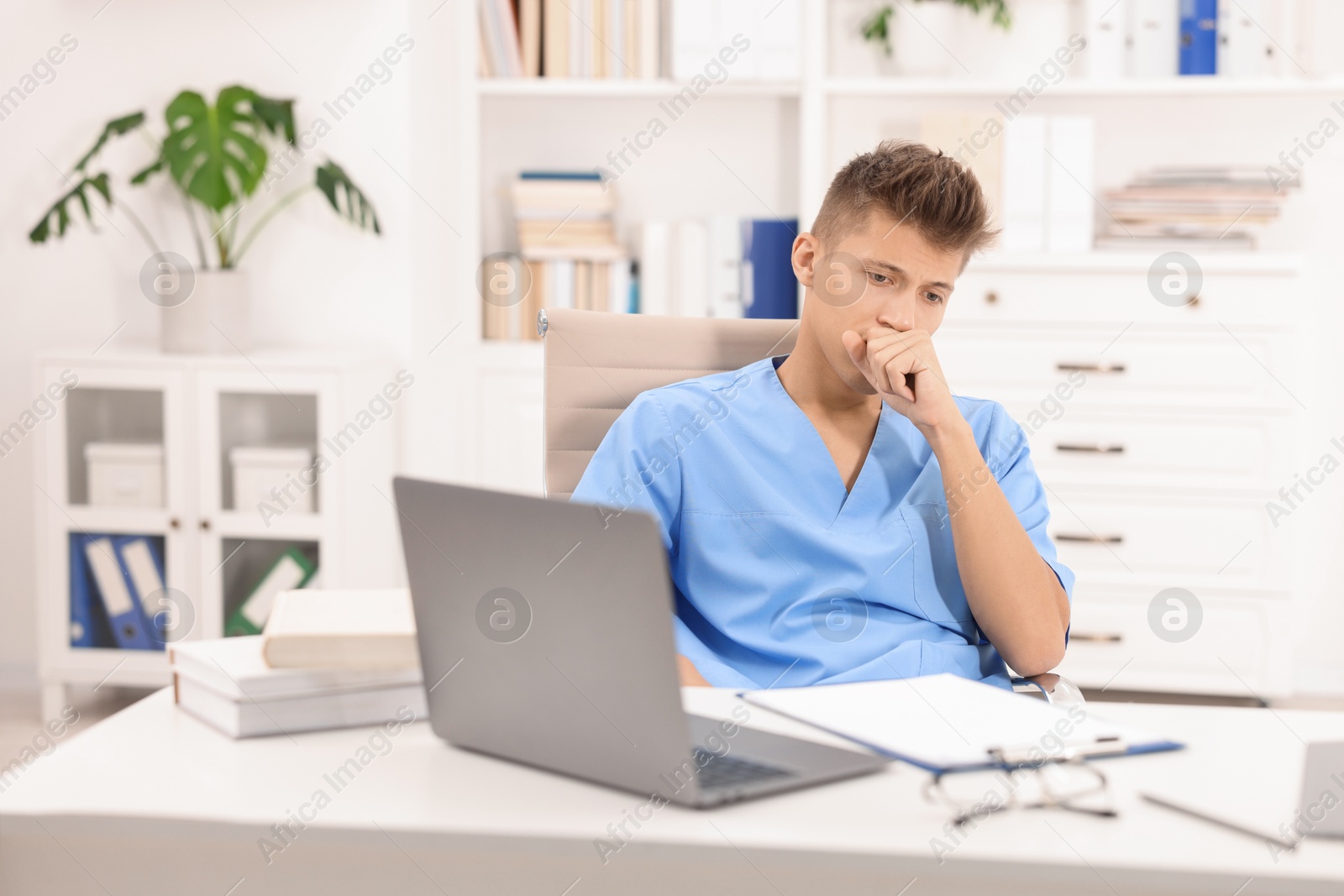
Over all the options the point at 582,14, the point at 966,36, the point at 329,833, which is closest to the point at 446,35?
the point at 582,14

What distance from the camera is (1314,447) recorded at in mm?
3234

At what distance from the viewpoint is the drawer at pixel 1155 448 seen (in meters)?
2.90

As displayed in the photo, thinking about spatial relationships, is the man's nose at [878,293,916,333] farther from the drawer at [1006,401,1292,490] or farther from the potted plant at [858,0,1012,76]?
the potted plant at [858,0,1012,76]

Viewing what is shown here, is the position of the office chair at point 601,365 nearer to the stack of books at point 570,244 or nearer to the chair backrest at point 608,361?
the chair backrest at point 608,361

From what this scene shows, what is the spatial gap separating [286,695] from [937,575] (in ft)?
2.51

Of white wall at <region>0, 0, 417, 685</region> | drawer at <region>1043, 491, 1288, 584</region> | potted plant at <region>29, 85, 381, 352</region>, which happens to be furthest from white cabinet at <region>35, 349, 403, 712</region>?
drawer at <region>1043, 491, 1288, 584</region>

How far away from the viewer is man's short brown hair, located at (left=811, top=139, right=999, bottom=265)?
1.40 m

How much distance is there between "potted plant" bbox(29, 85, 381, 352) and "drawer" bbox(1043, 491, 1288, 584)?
6.05ft

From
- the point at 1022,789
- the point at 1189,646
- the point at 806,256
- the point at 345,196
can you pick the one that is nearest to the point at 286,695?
the point at 1022,789

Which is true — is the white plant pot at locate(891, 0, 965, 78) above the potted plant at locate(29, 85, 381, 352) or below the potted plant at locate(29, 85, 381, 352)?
above

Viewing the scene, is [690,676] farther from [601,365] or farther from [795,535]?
[601,365]

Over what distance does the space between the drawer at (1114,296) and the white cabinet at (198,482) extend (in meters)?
1.47

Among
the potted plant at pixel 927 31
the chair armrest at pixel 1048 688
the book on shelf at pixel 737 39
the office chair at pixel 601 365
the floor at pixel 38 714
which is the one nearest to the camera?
the chair armrest at pixel 1048 688

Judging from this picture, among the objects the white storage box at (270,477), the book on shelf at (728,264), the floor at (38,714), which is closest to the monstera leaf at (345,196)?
the white storage box at (270,477)
